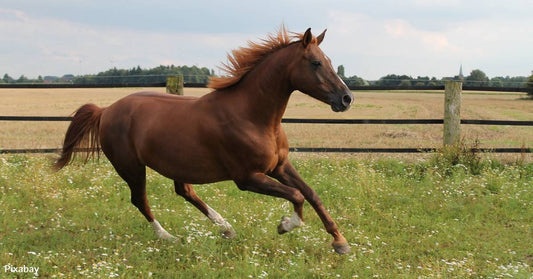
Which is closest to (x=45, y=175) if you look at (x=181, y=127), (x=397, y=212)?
(x=181, y=127)

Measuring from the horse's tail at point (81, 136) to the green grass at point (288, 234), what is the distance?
68cm

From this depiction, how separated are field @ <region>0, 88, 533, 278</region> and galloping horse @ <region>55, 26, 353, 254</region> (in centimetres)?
41

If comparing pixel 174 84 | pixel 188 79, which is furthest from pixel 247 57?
pixel 188 79

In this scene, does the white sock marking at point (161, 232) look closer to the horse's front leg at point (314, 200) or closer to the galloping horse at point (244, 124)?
the galloping horse at point (244, 124)

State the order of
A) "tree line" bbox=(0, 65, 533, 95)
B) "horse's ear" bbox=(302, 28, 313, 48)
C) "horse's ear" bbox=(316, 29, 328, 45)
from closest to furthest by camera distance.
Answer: "horse's ear" bbox=(302, 28, 313, 48) → "horse's ear" bbox=(316, 29, 328, 45) → "tree line" bbox=(0, 65, 533, 95)

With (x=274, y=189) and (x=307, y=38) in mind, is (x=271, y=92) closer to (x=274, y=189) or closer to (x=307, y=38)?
(x=307, y=38)

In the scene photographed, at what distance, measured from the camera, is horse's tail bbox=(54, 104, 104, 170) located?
17.3 feet

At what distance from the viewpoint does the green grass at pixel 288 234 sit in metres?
3.91

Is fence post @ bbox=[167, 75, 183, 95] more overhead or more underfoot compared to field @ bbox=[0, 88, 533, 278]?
more overhead

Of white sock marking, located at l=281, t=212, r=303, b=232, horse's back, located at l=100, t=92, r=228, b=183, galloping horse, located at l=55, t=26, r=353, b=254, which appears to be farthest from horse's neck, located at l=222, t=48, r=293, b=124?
white sock marking, located at l=281, t=212, r=303, b=232

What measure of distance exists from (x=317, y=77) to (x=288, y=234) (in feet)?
5.86

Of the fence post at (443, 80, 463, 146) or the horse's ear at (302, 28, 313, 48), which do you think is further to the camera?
the fence post at (443, 80, 463, 146)

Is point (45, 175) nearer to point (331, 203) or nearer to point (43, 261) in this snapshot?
point (43, 261)

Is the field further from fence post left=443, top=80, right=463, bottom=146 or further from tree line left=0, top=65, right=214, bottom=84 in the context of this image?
tree line left=0, top=65, right=214, bottom=84
